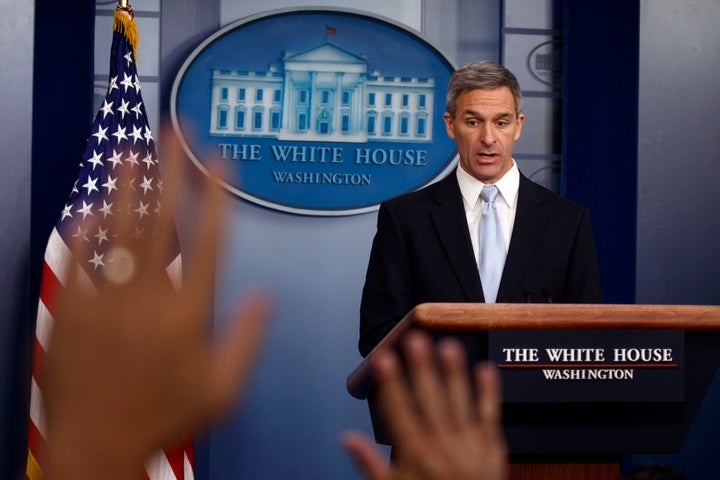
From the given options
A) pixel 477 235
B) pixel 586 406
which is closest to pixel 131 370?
pixel 586 406

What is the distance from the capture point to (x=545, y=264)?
2.22m

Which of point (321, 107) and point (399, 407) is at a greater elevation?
point (321, 107)

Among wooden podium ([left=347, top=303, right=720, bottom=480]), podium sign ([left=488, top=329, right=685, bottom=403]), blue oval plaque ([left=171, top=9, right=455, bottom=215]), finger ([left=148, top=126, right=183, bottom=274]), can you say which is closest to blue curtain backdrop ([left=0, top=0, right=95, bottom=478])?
blue oval plaque ([left=171, top=9, right=455, bottom=215])

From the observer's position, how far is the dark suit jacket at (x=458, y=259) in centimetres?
219

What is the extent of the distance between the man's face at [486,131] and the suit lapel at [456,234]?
7 cm

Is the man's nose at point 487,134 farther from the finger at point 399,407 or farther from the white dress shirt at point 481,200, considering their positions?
the finger at point 399,407

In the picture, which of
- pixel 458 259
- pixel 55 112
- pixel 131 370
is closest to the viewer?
pixel 131 370

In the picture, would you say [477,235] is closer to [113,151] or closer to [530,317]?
[530,317]

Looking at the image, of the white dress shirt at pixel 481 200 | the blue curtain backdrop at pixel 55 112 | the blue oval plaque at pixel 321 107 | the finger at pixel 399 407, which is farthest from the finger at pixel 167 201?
the blue oval plaque at pixel 321 107

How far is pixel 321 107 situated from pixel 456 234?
1590 millimetres

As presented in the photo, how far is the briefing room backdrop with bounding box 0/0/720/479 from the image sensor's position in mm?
3650

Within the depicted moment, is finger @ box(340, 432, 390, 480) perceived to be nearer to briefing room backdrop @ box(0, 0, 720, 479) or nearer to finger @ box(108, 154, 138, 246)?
finger @ box(108, 154, 138, 246)

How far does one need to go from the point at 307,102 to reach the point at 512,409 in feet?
7.77

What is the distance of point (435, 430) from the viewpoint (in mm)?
687
